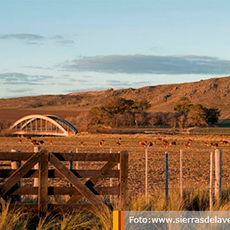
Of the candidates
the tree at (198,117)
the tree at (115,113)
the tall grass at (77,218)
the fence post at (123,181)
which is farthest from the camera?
the tree at (198,117)

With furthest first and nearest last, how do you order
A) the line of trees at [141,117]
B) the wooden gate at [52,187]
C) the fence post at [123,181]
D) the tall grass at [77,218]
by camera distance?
the line of trees at [141,117]
the fence post at [123,181]
the wooden gate at [52,187]
the tall grass at [77,218]

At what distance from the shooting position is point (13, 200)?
985 centimetres

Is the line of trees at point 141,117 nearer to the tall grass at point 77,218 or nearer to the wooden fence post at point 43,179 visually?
the tall grass at point 77,218

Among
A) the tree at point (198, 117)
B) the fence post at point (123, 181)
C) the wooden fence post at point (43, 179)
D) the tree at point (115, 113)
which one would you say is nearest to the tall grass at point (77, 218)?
the fence post at point (123, 181)

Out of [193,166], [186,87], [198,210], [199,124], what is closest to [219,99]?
[186,87]

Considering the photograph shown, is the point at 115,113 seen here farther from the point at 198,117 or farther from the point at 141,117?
the point at 198,117

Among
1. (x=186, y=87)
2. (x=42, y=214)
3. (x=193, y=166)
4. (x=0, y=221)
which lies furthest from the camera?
(x=186, y=87)

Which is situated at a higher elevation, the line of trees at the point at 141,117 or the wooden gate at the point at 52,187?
the wooden gate at the point at 52,187

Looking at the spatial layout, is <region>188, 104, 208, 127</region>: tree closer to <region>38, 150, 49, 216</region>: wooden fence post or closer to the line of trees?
the line of trees

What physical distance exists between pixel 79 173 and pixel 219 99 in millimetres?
153314

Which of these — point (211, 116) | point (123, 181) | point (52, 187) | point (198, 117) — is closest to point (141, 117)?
point (198, 117)

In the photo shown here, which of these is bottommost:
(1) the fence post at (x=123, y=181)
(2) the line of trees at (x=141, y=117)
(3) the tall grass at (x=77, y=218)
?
(2) the line of trees at (x=141, y=117)

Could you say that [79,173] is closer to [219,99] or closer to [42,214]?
[42,214]

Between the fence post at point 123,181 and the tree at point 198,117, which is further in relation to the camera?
the tree at point 198,117
